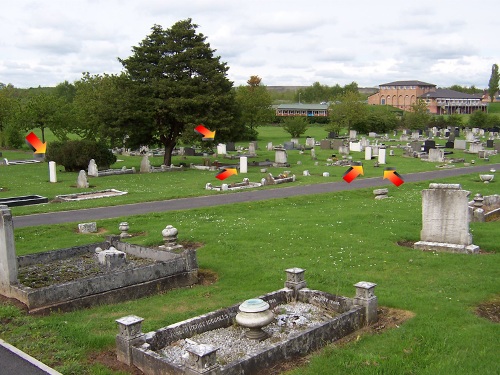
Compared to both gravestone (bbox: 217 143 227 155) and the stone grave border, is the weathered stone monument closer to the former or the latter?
the stone grave border

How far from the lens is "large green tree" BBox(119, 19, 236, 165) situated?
39.9 m

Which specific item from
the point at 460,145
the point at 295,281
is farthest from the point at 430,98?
the point at 295,281

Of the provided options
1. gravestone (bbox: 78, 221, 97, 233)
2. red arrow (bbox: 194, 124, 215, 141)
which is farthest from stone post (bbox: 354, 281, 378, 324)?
red arrow (bbox: 194, 124, 215, 141)

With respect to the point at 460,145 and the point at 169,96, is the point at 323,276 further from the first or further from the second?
the point at 460,145

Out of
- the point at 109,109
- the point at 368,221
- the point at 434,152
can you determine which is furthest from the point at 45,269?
the point at 434,152

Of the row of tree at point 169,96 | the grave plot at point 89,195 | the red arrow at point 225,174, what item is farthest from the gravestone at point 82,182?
the row of tree at point 169,96

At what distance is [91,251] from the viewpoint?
610 inches

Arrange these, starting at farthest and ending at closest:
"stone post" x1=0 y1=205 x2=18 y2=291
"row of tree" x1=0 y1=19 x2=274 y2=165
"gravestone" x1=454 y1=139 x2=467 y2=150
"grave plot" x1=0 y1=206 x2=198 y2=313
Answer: "gravestone" x1=454 y1=139 x2=467 y2=150
"row of tree" x1=0 y1=19 x2=274 y2=165
"stone post" x1=0 y1=205 x2=18 y2=291
"grave plot" x1=0 y1=206 x2=198 y2=313

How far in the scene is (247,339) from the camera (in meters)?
9.60

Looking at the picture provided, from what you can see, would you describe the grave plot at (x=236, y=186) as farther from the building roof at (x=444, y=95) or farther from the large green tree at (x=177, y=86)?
the building roof at (x=444, y=95)

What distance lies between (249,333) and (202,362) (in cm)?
224

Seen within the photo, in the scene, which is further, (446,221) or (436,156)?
(436,156)

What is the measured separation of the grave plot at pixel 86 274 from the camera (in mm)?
11406

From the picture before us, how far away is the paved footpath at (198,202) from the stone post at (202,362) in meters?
15.0
